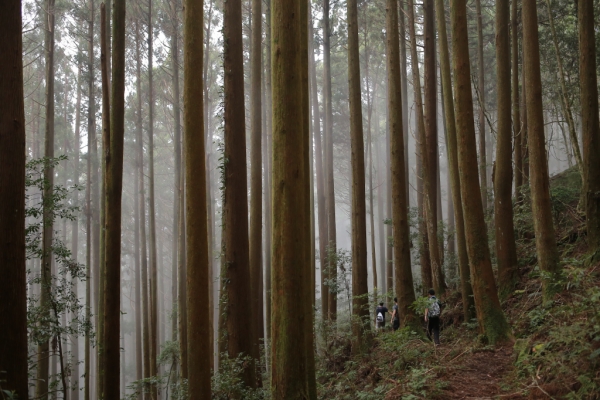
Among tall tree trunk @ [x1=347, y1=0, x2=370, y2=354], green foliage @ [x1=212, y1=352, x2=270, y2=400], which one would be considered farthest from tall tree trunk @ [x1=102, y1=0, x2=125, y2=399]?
tall tree trunk @ [x1=347, y1=0, x2=370, y2=354]

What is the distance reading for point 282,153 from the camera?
5.88m

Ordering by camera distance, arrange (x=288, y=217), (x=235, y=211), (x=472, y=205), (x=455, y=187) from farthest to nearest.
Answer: (x=455, y=187), (x=235, y=211), (x=472, y=205), (x=288, y=217)

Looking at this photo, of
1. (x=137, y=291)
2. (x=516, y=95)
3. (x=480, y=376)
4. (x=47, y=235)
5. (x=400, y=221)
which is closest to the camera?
(x=480, y=376)

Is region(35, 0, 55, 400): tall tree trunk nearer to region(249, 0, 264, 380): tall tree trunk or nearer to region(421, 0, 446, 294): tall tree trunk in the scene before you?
region(249, 0, 264, 380): tall tree trunk

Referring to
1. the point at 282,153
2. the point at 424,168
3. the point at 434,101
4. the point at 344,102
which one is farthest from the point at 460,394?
the point at 344,102

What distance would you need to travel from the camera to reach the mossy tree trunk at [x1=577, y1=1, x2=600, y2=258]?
8531 mm

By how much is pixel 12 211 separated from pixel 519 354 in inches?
272

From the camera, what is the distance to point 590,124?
8.60 metres

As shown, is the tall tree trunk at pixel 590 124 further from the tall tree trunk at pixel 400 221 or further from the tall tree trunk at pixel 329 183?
the tall tree trunk at pixel 329 183

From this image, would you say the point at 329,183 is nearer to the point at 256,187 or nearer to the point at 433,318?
the point at 256,187

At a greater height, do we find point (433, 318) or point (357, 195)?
point (357, 195)

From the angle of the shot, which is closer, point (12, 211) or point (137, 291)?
point (12, 211)

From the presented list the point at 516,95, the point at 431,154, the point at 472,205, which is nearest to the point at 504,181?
the point at 472,205

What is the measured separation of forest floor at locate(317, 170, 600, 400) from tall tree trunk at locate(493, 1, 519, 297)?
0.42 m
